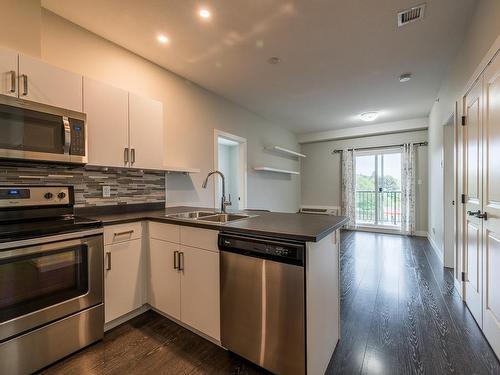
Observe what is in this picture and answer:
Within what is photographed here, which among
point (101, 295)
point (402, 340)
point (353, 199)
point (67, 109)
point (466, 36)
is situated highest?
point (466, 36)

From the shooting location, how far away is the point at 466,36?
2273 mm

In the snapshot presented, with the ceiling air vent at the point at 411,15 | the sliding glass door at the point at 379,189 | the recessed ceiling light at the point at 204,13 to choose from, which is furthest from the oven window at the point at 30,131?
the sliding glass door at the point at 379,189

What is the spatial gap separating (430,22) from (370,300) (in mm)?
2711

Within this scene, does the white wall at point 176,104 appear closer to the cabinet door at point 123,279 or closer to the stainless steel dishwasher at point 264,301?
the cabinet door at point 123,279

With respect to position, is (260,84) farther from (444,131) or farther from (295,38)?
(444,131)

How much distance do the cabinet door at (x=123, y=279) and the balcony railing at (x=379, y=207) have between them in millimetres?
Answer: 5606

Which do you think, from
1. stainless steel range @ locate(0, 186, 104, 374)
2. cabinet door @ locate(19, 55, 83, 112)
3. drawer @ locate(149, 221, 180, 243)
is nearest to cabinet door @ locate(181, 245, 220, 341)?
drawer @ locate(149, 221, 180, 243)

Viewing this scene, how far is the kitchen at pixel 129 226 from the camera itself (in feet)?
4.53

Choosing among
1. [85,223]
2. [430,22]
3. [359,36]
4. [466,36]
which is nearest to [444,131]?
[466,36]

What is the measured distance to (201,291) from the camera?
→ 1.74 metres

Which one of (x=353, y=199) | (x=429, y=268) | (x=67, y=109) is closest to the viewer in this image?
(x=67, y=109)

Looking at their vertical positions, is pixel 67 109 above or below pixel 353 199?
above

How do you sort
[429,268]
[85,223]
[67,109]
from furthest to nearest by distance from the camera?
1. [429,268]
2. [67,109]
3. [85,223]

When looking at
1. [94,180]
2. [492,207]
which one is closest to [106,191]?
[94,180]
